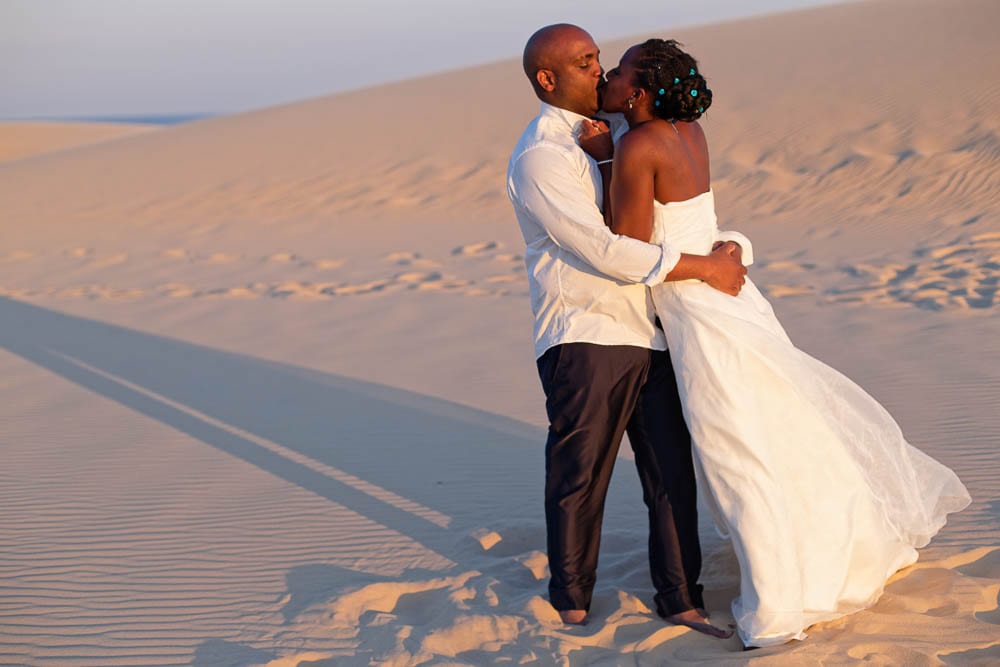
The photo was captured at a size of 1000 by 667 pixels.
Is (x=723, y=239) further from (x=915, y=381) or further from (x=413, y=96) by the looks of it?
(x=413, y=96)

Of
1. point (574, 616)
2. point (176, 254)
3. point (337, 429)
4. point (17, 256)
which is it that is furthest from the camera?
point (17, 256)

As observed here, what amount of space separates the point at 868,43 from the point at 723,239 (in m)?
20.4

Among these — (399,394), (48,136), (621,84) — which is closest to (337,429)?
(399,394)

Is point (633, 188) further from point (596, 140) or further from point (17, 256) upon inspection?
point (17, 256)

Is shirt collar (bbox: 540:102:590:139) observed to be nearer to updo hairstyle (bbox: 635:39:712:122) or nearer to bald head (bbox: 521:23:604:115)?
bald head (bbox: 521:23:604:115)

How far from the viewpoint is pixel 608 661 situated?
3215 millimetres

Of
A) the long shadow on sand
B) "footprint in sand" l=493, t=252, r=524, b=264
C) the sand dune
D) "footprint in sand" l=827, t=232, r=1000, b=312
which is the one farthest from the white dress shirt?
the sand dune

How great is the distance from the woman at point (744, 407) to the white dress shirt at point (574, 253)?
8 cm

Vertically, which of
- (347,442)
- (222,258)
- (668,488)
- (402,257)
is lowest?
(668,488)

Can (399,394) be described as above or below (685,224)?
below

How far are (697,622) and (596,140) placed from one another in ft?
5.17

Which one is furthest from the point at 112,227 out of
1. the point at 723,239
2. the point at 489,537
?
the point at 723,239

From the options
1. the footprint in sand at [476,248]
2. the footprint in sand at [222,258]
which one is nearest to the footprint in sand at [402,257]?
the footprint in sand at [476,248]

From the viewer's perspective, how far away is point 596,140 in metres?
3.31
